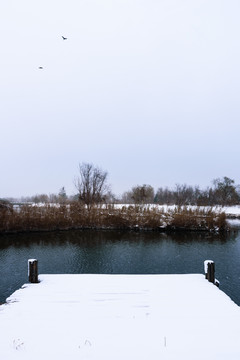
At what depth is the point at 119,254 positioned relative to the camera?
17359mm

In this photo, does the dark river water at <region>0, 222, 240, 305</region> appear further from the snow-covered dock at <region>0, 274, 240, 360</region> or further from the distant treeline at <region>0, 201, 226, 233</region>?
the snow-covered dock at <region>0, 274, 240, 360</region>

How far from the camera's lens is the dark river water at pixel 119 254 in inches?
523

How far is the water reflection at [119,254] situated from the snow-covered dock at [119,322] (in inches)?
200

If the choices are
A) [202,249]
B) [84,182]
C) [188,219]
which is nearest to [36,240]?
[202,249]

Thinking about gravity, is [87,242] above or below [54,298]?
below

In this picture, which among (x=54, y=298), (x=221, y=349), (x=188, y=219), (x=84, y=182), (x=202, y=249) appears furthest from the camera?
(x=84, y=182)

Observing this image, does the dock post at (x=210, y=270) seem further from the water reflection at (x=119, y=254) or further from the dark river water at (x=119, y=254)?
the water reflection at (x=119, y=254)

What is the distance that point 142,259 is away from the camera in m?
16.0

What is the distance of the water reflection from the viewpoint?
13377mm

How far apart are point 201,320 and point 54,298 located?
364cm

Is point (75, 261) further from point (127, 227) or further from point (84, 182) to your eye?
point (84, 182)

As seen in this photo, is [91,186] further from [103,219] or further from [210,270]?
[210,270]

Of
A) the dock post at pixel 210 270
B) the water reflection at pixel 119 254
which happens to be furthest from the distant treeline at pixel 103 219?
the dock post at pixel 210 270

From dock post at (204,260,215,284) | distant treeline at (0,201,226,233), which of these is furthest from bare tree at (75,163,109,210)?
dock post at (204,260,215,284)
